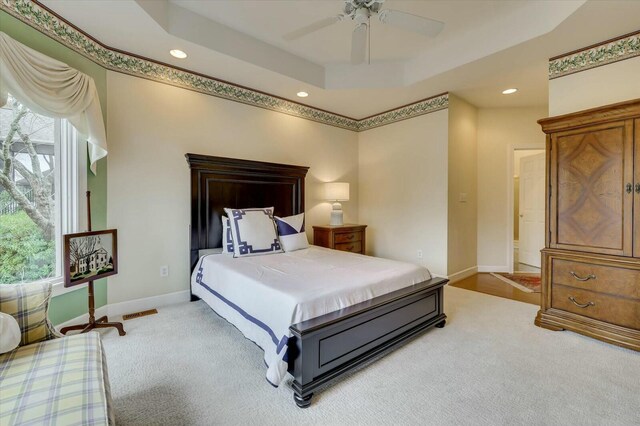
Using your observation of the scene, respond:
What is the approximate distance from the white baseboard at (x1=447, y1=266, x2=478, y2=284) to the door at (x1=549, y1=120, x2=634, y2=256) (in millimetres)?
1643

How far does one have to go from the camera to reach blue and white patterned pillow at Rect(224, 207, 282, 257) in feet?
9.93

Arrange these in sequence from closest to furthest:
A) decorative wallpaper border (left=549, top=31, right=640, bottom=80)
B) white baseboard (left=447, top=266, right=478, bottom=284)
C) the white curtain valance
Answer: the white curtain valance
decorative wallpaper border (left=549, top=31, right=640, bottom=80)
white baseboard (left=447, top=266, right=478, bottom=284)

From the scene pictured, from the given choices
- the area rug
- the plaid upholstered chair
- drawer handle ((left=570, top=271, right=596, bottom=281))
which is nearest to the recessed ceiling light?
the plaid upholstered chair

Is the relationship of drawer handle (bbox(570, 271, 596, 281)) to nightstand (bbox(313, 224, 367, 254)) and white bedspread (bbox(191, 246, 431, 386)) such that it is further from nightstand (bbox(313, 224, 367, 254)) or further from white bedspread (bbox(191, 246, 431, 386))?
nightstand (bbox(313, 224, 367, 254))

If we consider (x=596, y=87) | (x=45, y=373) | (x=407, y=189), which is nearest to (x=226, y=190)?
(x=45, y=373)

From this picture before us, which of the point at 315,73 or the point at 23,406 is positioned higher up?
the point at 315,73

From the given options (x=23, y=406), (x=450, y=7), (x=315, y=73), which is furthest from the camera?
(x=315, y=73)

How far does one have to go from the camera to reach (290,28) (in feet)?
9.48

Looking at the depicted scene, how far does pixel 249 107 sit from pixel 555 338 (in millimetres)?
4106

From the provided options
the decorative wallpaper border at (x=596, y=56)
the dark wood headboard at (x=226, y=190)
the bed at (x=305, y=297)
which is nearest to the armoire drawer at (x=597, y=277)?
the bed at (x=305, y=297)

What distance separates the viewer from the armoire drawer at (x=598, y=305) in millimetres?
2186

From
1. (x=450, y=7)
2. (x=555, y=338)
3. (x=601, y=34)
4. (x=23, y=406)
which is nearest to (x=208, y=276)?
(x=23, y=406)

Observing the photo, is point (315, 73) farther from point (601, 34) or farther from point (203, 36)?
point (601, 34)

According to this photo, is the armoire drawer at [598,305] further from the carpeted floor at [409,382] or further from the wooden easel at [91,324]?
the wooden easel at [91,324]
